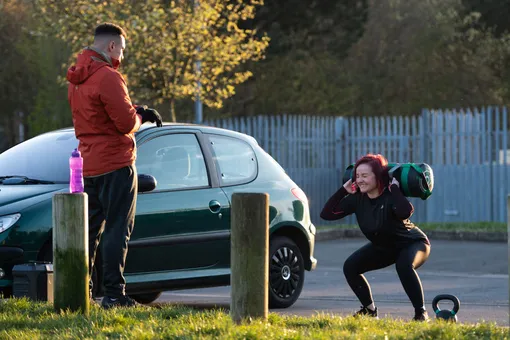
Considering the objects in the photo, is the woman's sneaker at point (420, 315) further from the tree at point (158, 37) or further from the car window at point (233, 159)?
the tree at point (158, 37)

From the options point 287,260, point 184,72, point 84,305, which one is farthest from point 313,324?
point 184,72

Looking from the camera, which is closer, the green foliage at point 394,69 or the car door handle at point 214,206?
the car door handle at point 214,206

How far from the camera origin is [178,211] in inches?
370

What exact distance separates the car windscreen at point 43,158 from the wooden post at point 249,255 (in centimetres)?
303

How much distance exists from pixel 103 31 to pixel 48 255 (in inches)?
69.0

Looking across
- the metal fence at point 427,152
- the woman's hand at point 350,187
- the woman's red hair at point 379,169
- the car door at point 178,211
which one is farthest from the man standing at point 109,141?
the metal fence at point 427,152

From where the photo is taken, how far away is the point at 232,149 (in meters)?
10.2

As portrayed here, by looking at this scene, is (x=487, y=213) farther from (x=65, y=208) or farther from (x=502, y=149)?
(x=65, y=208)

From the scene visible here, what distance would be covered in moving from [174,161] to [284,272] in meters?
1.37

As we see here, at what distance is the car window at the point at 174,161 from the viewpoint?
9.41 m

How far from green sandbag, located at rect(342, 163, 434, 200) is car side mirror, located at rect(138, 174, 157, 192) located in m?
1.94

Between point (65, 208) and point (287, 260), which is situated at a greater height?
point (65, 208)

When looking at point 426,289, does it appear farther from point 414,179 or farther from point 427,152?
point 427,152

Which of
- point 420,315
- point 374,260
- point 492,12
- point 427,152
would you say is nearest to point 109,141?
point 374,260
